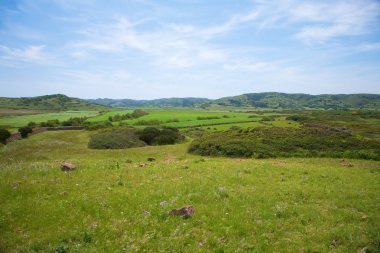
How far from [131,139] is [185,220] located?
4331 cm

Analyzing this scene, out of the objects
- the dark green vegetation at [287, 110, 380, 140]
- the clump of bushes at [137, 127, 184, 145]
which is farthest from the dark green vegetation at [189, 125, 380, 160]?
the dark green vegetation at [287, 110, 380, 140]

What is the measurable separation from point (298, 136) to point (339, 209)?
1244 inches

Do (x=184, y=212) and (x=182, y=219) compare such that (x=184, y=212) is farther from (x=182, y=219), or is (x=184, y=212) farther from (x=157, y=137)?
(x=157, y=137)

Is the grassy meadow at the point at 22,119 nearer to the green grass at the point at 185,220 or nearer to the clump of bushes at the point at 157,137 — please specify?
the clump of bushes at the point at 157,137

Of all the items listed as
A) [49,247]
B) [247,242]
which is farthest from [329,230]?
[49,247]

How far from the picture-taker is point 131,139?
52031 millimetres

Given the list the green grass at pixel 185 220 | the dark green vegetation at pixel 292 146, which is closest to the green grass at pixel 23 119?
the dark green vegetation at pixel 292 146

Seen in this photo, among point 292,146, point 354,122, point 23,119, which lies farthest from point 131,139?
point 354,122

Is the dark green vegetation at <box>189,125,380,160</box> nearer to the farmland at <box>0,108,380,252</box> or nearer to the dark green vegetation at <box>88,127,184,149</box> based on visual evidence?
the dark green vegetation at <box>88,127,184,149</box>

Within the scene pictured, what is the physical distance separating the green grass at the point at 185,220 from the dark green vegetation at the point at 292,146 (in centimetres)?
1542

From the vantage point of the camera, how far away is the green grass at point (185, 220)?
8828mm

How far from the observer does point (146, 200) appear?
12.6 m

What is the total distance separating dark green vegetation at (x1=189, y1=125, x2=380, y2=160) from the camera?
33312 mm

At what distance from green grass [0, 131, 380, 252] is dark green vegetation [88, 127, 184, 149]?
92.3ft
